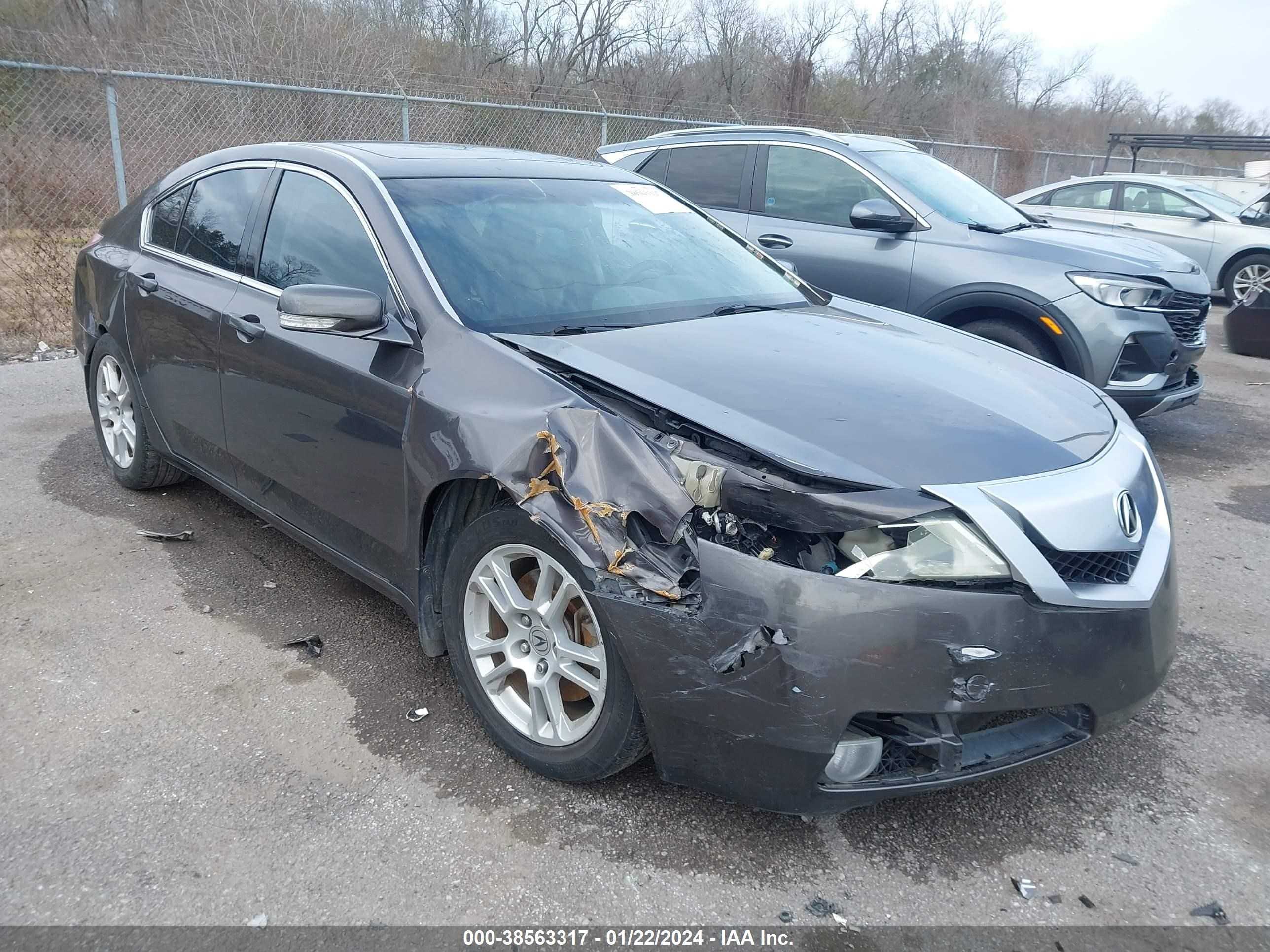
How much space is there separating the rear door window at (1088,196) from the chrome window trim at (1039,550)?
37.5 feet

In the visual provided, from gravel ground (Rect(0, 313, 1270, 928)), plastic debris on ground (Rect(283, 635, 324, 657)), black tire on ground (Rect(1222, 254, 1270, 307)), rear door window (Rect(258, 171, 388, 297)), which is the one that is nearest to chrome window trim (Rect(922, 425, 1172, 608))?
gravel ground (Rect(0, 313, 1270, 928))

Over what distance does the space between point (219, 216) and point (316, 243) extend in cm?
84

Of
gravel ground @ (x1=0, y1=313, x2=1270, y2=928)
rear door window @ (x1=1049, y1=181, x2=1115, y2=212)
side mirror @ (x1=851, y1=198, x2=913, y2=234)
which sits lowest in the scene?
gravel ground @ (x1=0, y1=313, x2=1270, y2=928)

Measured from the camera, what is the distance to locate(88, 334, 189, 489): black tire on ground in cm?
437

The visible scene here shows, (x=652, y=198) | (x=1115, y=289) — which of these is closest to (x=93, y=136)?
(x=652, y=198)

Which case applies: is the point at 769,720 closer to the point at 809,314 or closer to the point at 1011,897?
the point at 1011,897

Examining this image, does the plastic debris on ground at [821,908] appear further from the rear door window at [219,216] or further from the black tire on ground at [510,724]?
the rear door window at [219,216]

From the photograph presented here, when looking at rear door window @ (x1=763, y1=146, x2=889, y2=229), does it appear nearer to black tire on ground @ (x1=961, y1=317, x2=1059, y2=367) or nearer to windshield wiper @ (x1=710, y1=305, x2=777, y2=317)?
black tire on ground @ (x1=961, y1=317, x2=1059, y2=367)

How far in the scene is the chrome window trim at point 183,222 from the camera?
372 centimetres

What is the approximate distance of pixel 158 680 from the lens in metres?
3.12

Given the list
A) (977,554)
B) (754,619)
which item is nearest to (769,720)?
(754,619)

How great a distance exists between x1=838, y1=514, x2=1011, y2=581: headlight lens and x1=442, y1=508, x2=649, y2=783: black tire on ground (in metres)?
0.63

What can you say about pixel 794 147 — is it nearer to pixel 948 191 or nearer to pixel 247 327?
pixel 948 191

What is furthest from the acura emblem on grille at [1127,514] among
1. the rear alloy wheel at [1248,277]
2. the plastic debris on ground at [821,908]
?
the rear alloy wheel at [1248,277]
